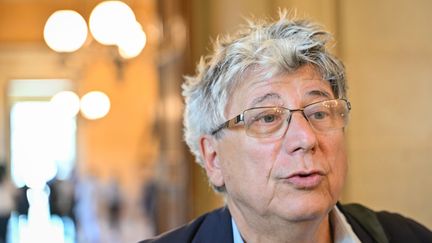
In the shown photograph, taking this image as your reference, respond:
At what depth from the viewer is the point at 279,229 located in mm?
1795

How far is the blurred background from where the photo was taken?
10.3 feet

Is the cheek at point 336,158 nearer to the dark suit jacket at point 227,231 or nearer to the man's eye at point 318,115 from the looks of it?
the man's eye at point 318,115

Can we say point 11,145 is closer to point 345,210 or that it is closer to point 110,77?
point 110,77

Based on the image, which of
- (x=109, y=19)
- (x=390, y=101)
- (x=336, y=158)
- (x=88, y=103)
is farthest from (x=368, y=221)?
(x=88, y=103)

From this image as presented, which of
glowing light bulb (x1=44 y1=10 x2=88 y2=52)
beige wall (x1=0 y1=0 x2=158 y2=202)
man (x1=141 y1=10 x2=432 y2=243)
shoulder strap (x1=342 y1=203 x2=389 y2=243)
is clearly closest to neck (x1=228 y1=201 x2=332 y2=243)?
man (x1=141 y1=10 x2=432 y2=243)

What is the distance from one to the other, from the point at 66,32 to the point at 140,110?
23.4ft

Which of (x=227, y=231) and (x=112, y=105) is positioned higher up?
(x=112, y=105)

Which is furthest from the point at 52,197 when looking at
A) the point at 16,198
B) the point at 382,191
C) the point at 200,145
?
the point at 200,145

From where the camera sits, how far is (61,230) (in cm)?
1146

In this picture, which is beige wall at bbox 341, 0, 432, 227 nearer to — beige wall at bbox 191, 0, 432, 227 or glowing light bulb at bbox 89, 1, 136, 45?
beige wall at bbox 191, 0, 432, 227

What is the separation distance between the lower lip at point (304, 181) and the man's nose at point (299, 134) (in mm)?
63

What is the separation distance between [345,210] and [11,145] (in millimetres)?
13263

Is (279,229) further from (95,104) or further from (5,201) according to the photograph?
(95,104)

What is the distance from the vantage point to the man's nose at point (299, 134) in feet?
5.57
